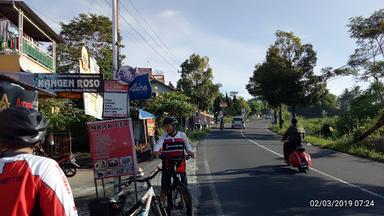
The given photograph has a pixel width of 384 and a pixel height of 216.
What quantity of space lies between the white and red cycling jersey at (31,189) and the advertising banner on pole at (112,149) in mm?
5636

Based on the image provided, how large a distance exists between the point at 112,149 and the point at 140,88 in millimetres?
3098

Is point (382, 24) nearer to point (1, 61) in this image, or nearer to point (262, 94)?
point (1, 61)

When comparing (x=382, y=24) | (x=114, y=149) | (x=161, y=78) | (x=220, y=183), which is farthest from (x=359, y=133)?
(x=161, y=78)

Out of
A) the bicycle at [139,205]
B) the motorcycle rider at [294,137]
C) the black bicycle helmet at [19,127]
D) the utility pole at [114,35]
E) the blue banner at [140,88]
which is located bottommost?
the bicycle at [139,205]

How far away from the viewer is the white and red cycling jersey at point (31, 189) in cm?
227

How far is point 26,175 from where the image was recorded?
7.58ft

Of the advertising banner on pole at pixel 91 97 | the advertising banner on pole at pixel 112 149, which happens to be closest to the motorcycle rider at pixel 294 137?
the advertising banner on pole at pixel 91 97

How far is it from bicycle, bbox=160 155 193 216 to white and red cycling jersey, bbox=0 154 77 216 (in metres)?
5.42

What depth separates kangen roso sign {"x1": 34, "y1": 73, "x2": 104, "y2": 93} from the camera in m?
11.6

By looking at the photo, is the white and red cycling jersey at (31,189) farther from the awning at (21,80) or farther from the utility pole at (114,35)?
the utility pole at (114,35)

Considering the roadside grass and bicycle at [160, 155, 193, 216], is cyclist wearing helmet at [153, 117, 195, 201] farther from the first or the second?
the roadside grass

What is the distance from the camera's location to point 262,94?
5219 centimetres

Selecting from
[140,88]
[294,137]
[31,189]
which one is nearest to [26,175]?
[31,189]

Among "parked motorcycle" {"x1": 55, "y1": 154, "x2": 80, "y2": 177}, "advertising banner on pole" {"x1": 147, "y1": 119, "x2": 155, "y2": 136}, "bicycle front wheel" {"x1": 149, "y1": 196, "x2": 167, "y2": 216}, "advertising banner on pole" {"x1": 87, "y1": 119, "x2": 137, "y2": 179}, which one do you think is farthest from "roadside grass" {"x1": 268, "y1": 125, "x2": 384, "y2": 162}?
"bicycle front wheel" {"x1": 149, "y1": 196, "x2": 167, "y2": 216}
